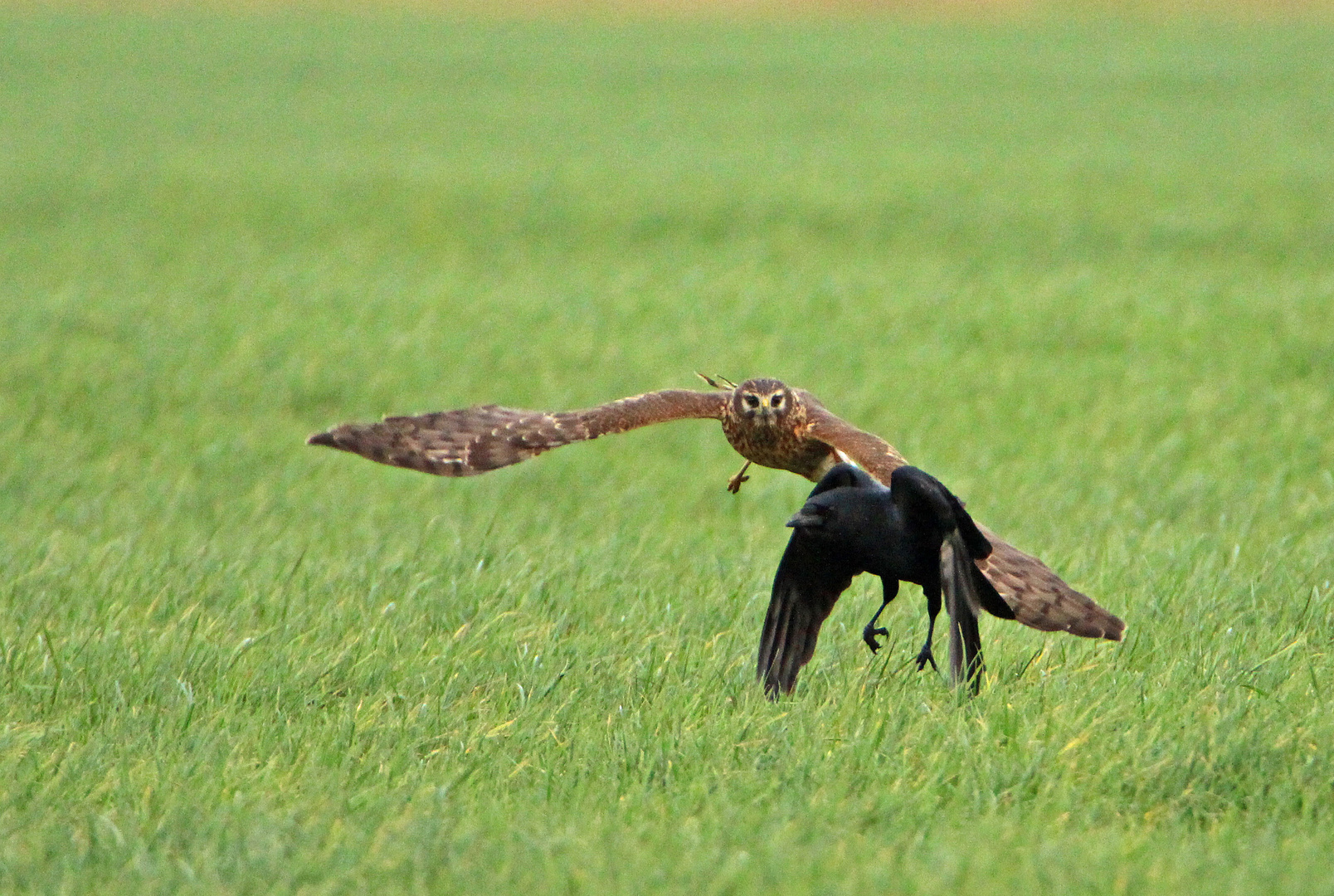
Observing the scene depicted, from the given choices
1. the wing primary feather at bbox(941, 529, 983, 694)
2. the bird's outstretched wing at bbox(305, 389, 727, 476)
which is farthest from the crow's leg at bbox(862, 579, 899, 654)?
the bird's outstretched wing at bbox(305, 389, 727, 476)

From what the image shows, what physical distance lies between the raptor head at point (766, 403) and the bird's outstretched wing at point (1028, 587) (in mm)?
226

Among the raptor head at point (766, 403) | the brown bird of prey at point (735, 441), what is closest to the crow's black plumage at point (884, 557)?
the brown bird of prey at point (735, 441)

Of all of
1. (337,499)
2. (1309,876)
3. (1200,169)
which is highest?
(1200,169)

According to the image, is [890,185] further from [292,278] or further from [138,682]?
[138,682]

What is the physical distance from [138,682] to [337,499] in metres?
3.16

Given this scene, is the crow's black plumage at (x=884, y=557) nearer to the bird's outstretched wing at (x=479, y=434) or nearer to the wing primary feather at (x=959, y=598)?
the wing primary feather at (x=959, y=598)

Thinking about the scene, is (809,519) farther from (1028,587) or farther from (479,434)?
(479,434)

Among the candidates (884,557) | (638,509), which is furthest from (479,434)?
(638,509)

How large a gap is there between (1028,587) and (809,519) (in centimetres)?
79

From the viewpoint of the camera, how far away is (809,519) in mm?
4688

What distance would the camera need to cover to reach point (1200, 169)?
1877 cm

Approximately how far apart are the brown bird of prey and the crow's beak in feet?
1.53

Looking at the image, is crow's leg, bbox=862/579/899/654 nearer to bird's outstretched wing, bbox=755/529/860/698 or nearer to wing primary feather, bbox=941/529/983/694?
bird's outstretched wing, bbox=755/529/860/698

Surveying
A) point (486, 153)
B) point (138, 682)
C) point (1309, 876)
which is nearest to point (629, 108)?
point (486, 153)
